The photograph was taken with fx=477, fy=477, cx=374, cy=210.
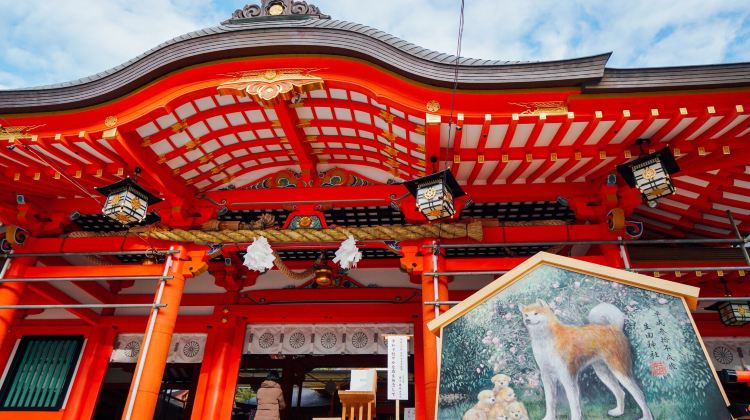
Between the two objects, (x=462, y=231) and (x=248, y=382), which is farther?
(x=248, y=382)

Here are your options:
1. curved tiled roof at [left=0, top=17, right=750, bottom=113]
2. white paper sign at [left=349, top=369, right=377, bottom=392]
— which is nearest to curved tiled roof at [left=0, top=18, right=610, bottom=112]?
curved tiled roof at [left=0, top=17, right=750, bottom=113]

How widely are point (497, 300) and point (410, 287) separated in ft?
16.0

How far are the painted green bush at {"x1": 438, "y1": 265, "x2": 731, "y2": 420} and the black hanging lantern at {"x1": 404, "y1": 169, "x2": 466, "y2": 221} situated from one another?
179 centimetres

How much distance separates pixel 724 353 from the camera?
8.40 metres

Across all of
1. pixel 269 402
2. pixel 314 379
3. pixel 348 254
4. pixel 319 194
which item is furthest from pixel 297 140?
pixel 314 379

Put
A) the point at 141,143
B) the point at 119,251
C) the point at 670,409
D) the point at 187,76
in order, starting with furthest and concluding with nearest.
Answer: the point at 119,251 → the point at 141,143 → the point at 187,76 → the point at 670,409

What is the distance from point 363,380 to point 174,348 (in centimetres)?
594

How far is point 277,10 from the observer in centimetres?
859

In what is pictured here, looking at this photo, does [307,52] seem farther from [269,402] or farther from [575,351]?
[269,402]

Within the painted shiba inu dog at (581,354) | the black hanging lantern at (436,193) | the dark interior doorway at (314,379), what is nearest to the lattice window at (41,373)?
the dark interior doorway at (314,379)

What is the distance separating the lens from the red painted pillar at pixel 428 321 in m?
6.08

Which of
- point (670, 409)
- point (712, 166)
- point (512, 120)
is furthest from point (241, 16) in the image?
point (670, 409)

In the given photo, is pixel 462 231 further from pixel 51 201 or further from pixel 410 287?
pixel 51 201

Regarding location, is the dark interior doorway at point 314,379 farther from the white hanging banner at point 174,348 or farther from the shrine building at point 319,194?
the white hanging banner at point 174,348
